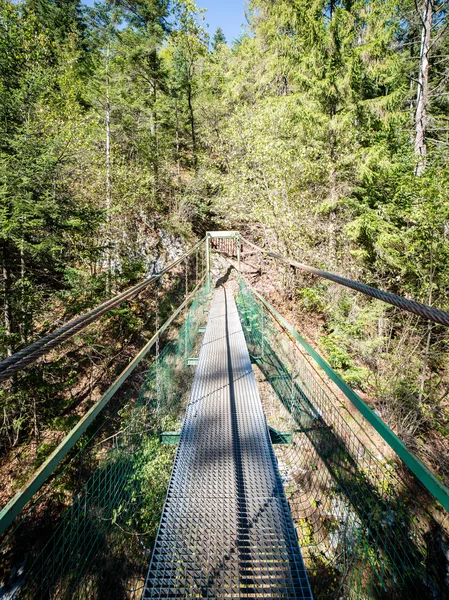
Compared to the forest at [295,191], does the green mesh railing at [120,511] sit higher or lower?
lower

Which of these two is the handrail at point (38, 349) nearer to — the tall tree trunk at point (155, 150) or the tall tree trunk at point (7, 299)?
the tall tree trunk at point (7, 299)

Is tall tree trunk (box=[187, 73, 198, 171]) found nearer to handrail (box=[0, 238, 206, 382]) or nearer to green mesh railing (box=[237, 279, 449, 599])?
green mesh railing (box=[237, 279, 449, 599])

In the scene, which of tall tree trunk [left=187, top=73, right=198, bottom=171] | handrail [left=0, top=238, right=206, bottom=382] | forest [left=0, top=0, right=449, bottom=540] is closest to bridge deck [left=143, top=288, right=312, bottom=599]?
handrail [left=0, top=238, right=206, bottom=382]

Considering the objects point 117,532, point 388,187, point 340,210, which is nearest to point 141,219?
point 340,210

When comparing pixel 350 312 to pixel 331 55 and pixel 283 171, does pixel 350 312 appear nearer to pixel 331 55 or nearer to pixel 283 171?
pixel 283 171

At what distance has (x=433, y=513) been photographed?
331cm

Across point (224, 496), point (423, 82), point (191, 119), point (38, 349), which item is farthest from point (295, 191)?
point (191, 119)

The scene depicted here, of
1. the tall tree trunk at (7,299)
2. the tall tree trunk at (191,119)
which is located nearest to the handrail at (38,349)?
the tall tree trunk at (7,299)

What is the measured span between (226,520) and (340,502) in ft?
2.88

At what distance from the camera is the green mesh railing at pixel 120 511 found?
119 cm

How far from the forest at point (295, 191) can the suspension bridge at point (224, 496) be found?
1.04 metres

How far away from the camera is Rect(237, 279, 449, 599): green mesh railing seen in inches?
55.7

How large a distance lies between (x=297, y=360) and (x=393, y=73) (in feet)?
22.1

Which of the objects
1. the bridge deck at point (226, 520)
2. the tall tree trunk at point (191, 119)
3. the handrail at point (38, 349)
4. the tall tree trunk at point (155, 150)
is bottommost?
the bridge deck at point (226, 520)
